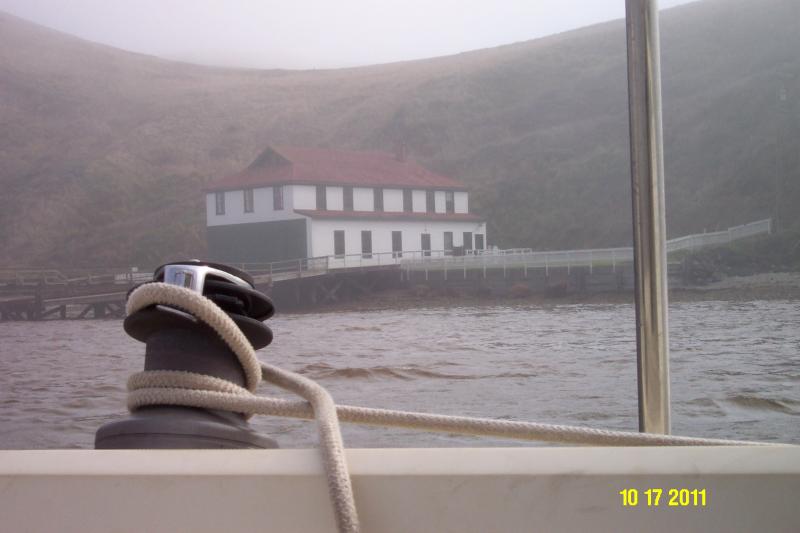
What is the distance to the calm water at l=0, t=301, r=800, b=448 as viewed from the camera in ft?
4.53

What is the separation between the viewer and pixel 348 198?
157 cm

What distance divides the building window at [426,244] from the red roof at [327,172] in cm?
10

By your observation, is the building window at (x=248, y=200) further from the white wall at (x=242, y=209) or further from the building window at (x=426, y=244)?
the building window at (x=426, y=244)

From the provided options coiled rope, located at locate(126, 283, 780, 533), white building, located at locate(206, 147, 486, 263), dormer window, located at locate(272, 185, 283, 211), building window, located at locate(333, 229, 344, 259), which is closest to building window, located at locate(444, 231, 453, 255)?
white building, located at locate(206, 147, 486, 263)

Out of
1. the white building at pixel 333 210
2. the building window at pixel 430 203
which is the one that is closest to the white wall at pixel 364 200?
the white building at pixel 333 210

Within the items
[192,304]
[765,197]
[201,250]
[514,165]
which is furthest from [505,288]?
[192,304]

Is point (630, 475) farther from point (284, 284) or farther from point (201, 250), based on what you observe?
point (201, 250)

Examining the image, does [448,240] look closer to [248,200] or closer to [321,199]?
[321,199]

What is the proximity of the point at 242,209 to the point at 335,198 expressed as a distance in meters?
0.18

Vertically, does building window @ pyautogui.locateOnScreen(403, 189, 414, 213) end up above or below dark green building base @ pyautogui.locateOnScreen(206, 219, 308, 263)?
above

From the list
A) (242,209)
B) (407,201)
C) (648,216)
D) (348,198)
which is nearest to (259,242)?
(242,209)

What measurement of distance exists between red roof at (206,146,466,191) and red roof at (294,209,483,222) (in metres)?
0.06

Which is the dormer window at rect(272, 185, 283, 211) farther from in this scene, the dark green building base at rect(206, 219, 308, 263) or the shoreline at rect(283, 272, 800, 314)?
the shoreline at rect(283, 272, 800, 314)

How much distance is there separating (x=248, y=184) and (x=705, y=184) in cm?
88
